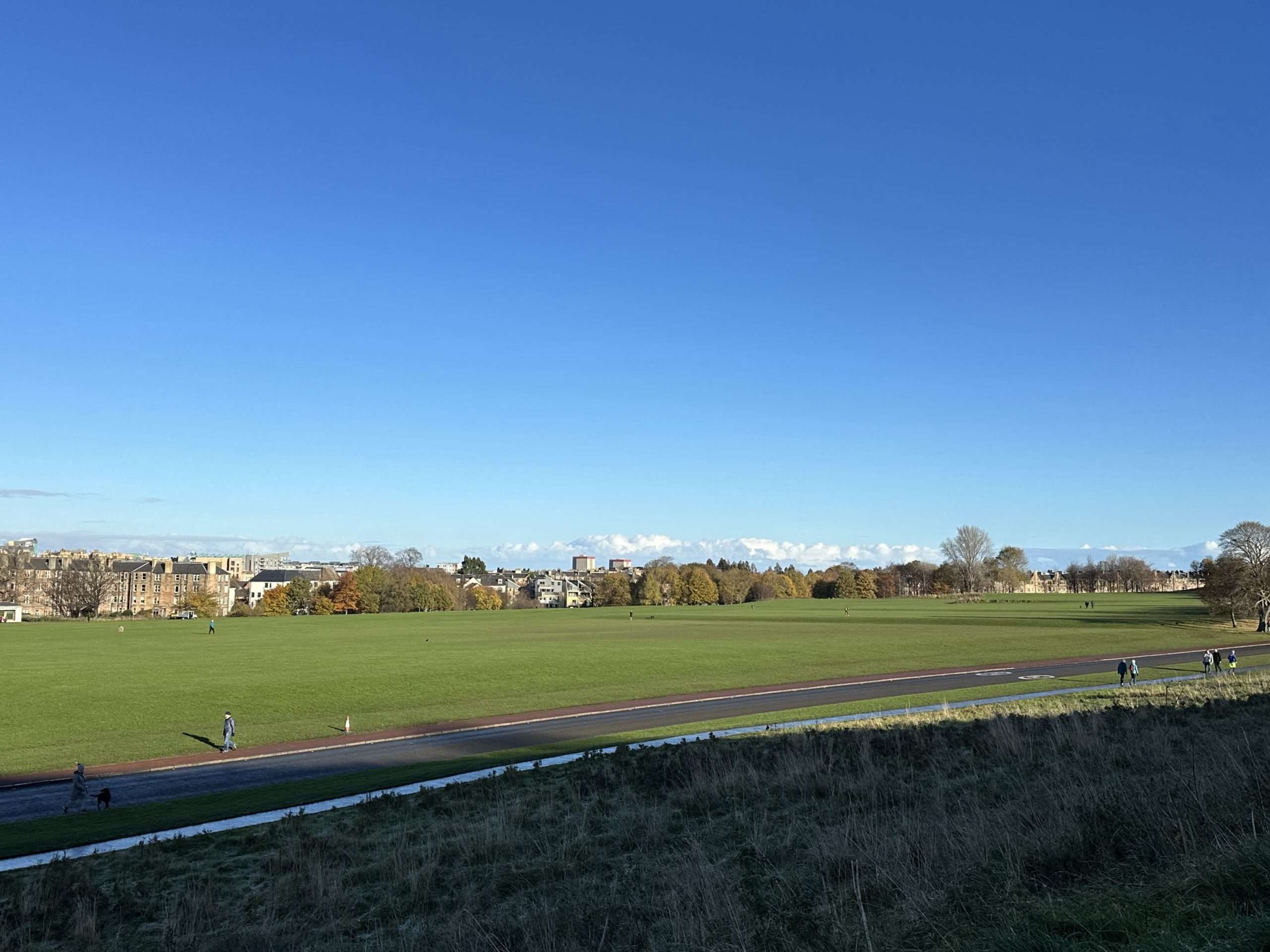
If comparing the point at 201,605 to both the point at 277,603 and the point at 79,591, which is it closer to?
the point at 277,603

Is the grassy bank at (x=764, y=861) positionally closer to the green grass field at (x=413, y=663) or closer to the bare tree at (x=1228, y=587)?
the green grass field at (x=413, y=663)

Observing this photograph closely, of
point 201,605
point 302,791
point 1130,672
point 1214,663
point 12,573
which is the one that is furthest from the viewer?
point 12,573

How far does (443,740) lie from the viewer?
1350 inches

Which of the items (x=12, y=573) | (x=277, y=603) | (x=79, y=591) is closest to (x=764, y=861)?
(x=277, y=603)

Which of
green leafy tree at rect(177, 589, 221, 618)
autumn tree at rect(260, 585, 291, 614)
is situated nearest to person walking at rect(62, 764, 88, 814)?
green leafy tree at rect(177, 589, 221, 618)

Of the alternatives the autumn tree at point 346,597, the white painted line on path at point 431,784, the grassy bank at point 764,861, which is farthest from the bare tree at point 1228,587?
the autumn tree at point 346,597

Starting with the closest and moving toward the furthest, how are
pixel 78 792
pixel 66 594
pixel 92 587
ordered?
pixel 78 792
pixel 92 587
pixel 66 594

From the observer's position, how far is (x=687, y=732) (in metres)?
32.8

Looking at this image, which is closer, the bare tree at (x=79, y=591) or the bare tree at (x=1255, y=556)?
the bare tree at (x=1255, y=556)

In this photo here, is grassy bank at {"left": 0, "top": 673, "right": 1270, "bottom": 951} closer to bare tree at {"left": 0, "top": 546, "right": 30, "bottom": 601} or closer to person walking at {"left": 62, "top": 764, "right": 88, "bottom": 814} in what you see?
person walking at {"left": 62, "top": 764, "right": 88, "bottom": 814}

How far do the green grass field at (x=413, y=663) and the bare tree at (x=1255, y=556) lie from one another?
486 cm

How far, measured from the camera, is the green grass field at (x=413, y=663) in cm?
3912

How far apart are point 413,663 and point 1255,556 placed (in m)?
85.7

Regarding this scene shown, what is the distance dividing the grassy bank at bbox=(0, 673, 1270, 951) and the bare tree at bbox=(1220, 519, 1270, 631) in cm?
8037
